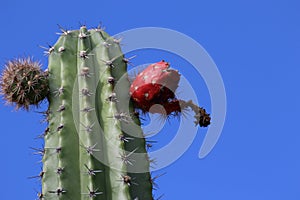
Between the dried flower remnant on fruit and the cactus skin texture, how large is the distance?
11 centimetres

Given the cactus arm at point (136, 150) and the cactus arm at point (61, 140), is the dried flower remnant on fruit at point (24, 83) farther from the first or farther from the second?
the cactus arm at point (136, 150)

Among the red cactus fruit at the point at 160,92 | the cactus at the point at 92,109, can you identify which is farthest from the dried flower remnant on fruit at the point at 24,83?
the red cactus fruit at the point at 160,92

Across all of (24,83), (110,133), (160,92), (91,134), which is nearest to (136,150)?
(110,133)

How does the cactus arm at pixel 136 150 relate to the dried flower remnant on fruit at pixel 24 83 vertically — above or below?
below

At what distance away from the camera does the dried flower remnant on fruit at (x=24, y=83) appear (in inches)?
182

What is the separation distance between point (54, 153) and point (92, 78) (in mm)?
716

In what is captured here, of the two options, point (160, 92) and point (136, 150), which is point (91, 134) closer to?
point (136, 150)

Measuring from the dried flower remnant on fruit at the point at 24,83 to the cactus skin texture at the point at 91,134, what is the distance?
106mm

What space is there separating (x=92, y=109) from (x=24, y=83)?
74 centimetres

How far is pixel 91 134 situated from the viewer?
4.18 m

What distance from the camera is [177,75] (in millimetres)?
4578

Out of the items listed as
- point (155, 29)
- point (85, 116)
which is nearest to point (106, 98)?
point (85, 116)

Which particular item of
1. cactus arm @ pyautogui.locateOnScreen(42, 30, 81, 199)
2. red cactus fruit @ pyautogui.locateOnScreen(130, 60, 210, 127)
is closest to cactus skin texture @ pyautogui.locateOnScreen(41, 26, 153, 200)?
cactus arm @ pyautogui.locateOnScreen(42, 30, 81, 199)

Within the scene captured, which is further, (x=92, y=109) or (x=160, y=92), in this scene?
(x=160, y=92)
